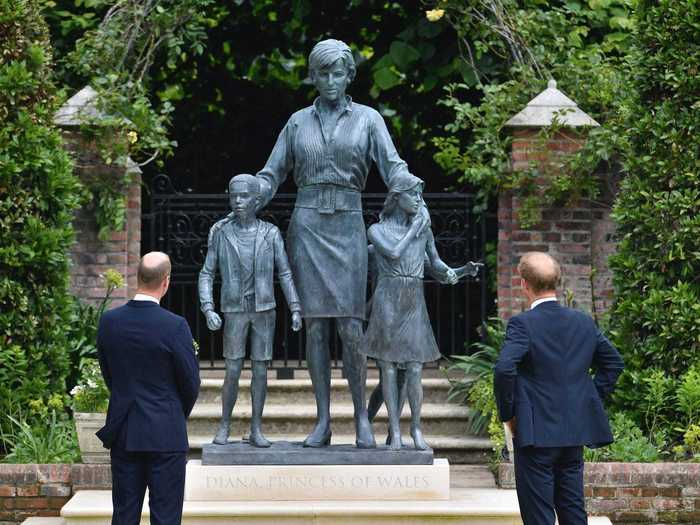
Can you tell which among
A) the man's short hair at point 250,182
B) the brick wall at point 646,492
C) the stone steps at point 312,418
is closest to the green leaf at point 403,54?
the stone steps at point 312,418

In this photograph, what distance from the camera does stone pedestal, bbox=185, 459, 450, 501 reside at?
7.44m

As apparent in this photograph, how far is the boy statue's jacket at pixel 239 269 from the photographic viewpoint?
297 inches

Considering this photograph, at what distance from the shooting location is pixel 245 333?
25.0ft

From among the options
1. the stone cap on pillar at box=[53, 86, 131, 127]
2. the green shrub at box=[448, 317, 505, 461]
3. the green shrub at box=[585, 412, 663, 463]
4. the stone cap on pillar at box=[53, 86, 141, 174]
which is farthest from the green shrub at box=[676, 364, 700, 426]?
the stone cap on pillar at box=[53, 86, 131, 127]

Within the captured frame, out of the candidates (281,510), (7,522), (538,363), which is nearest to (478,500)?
(281,510)

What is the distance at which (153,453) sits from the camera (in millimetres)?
5816

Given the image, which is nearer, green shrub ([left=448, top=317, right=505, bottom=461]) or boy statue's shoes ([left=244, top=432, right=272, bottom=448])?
boy statue's shoes ([left=244, top=432, right=272, bottom=448])

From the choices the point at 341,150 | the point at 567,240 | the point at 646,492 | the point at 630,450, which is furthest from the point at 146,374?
the point at 567,240

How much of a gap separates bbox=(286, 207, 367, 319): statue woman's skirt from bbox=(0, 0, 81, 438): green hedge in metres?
1.99

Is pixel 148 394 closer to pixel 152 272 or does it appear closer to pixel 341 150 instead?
pixel 152 272

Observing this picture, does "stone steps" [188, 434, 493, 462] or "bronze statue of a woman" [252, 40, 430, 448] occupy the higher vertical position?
"bronze statue of a woman" [252, 40, 430, 448]

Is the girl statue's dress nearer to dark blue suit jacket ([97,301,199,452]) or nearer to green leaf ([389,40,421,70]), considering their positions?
dark blue suit jacket ([97,301,199,452])

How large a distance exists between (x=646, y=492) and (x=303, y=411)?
8.72 feet

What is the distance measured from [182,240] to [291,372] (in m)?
1.29
